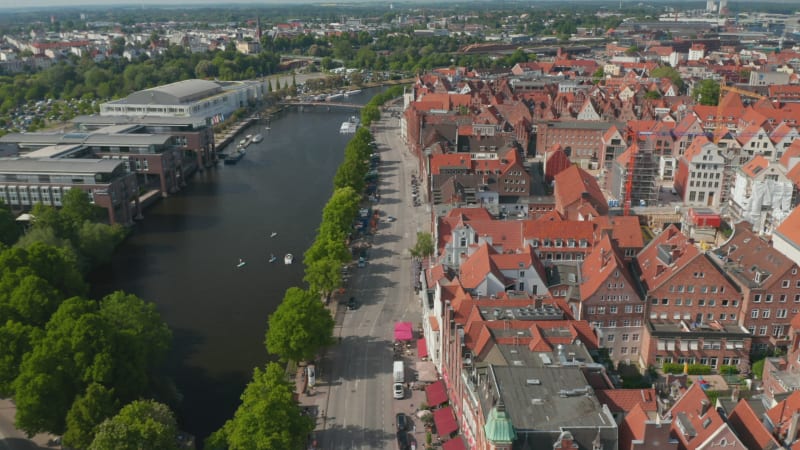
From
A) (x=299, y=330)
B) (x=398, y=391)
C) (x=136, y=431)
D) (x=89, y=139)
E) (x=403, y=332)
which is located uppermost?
(x=89, y=139)

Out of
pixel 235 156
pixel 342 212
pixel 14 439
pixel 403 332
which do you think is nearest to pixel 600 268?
pixel 403 332

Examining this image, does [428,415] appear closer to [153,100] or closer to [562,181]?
[562,181]

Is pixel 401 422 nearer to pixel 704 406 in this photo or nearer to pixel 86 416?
pixel 704 406

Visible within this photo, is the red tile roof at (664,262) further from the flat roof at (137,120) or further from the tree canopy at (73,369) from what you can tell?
the flat roof at (137,120)

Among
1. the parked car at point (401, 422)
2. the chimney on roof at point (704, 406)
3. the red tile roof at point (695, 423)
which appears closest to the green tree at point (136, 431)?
the parked car at point (401, 422)

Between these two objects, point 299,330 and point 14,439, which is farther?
point 299,330

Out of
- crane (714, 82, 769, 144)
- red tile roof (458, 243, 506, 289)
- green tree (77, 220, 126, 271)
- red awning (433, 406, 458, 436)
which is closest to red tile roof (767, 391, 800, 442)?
red awning (433, 406, 458, 436)

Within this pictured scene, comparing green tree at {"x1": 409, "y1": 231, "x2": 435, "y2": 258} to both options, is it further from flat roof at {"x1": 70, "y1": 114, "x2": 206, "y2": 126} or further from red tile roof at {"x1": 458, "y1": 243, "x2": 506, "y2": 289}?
flat roof at {"x1": 70, "y1": 114, "x2": 206, "y2": 126}
